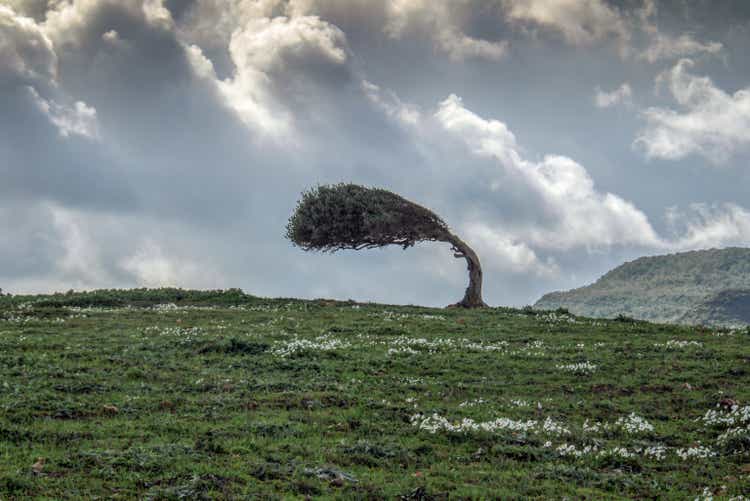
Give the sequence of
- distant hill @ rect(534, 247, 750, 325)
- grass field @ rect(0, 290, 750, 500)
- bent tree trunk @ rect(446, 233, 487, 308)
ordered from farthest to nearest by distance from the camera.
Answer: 1. distant hill @ rect(534, 247, 750, 325)
2. bent tree trunk @ rect(446, 233, 487, 308)
3. grass field @ rect(0, 290, 750, 500)

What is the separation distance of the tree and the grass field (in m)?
20.3

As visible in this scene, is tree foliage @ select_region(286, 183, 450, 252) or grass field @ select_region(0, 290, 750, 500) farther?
tree foliage @ select_region(286, 183, 450, 252)

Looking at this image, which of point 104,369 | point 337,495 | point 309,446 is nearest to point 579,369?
point 309,446

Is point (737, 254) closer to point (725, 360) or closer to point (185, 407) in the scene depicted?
point (725, 360)

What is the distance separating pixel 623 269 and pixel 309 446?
143 meters

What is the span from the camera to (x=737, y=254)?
443 feet

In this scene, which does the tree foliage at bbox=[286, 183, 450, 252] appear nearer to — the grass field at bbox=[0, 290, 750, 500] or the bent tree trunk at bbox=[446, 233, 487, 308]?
the bent tree trunk at bbox=[446, 233, 487, 308]

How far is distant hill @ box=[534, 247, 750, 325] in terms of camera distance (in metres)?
107

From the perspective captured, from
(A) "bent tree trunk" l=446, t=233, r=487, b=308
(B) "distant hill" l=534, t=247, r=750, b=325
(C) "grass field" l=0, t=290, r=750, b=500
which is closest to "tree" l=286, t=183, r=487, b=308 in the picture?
(A) "bent tree trunk" l=446, t=233, r=487, b=308

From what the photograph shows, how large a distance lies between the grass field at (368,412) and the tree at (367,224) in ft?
66.5

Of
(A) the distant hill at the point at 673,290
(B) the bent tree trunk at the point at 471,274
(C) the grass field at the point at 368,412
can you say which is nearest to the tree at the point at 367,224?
(B) the bent tree trunk at the point at 471,274

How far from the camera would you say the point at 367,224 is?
53.5 m

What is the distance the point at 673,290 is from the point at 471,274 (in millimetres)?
86762

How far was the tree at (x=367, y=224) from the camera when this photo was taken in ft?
178
